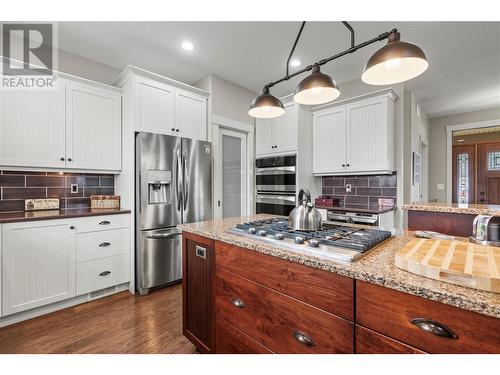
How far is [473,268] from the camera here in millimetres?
756

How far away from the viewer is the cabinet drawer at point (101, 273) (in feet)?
7.77

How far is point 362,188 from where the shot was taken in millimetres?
3617

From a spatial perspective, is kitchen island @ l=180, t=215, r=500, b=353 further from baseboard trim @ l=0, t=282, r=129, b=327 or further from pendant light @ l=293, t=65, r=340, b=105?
baseboard trim @ l=0, t=282, r=129, b=327

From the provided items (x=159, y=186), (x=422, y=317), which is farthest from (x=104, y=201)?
(x=422, y=317)

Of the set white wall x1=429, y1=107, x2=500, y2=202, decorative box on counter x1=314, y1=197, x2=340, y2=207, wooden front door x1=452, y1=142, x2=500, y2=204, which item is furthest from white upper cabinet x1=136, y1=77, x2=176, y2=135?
wooden front door x1=452, y1=142, x2=500, y2=204

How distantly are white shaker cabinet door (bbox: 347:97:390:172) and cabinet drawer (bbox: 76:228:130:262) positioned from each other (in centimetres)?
306

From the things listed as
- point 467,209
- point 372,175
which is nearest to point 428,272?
point 467,209

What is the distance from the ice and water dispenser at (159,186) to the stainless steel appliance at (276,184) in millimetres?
1580

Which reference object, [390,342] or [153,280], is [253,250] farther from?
[153,280]

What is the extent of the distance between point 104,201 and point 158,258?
0.93 meters

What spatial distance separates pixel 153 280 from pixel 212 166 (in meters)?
1.58

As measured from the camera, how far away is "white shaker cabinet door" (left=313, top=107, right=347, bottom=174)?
3480 mm

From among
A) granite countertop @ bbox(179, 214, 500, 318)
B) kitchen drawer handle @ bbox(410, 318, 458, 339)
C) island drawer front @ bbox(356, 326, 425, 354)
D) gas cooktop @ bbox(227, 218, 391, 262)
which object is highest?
gas cooktop @ bbox(227, 218, 391, 262)

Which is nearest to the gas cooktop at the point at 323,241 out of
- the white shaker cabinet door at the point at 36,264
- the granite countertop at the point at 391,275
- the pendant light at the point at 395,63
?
the granite countertop at the point at 391,275
